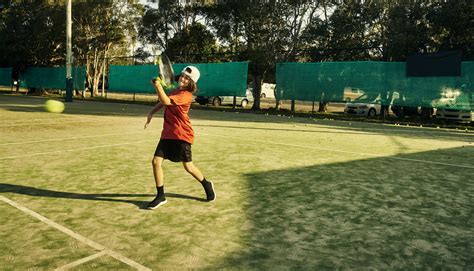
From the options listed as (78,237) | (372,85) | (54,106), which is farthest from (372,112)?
(78,237)

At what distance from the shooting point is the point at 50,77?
3272 cm

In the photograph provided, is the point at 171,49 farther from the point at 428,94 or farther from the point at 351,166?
the point at 351,166

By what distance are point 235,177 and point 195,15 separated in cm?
2721

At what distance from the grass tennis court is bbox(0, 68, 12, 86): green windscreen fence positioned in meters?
31.8

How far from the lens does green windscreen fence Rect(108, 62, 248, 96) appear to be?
22.3 m

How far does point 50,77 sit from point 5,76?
792 cm

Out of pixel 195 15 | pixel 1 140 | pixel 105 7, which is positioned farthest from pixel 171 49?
A: pixel 1 140

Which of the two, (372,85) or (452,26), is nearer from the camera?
(372,85)

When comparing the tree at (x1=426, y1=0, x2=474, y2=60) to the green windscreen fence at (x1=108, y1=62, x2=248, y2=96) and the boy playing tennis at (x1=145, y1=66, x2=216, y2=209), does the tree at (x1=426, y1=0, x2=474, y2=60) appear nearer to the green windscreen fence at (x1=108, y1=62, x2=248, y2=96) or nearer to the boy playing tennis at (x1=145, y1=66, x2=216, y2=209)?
the green windscreen fence at (x1=108, y1=62, x2=248, y2=96)

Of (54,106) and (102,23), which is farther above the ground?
(102,23)

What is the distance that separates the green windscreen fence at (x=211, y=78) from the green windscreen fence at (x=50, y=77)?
5.25 meters

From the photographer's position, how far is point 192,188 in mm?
5754

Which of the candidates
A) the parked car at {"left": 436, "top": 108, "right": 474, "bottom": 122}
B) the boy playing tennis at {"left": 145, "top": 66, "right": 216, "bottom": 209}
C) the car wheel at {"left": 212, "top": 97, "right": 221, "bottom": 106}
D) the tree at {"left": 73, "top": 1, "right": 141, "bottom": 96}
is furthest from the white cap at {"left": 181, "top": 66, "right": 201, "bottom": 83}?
the tree at {"left": 73, "top": 1, "right": 141, "bottom": 96}

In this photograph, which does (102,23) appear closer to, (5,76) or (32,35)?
(32,35)
